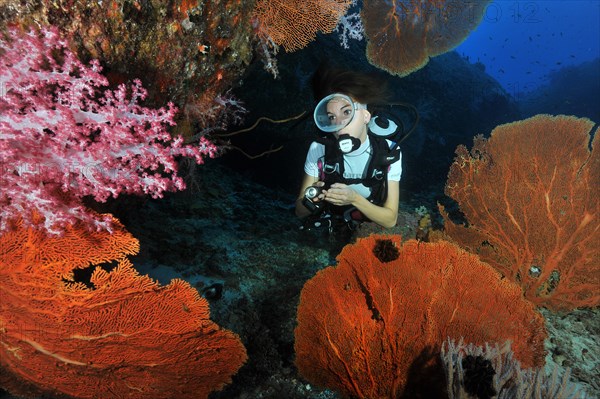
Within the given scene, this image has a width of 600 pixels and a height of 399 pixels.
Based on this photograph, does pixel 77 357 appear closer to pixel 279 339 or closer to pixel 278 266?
pixel 279 339

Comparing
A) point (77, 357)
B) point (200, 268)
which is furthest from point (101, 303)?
point (200, 268)

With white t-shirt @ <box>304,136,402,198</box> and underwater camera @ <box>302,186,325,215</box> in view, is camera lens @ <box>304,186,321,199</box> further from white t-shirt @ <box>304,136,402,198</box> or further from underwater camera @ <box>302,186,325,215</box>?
white t-shirt @ <box>304,136,402,198</box>

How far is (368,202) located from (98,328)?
8.32 ft

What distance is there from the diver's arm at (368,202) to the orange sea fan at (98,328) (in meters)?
1.52

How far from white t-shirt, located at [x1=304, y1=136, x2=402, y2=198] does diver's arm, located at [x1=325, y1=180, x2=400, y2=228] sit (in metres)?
0.17

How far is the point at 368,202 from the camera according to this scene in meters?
3.29

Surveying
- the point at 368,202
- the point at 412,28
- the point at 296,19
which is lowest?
the point at 368,202

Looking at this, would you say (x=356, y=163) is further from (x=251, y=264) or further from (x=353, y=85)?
(x=251, y=264)

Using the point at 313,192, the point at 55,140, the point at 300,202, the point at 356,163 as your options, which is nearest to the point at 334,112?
the point at 356,163

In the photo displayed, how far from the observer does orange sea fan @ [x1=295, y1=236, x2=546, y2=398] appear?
2.76 metres

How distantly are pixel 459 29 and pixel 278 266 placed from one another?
19.8 feet

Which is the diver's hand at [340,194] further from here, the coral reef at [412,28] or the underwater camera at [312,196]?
the coral reef at [412,28]

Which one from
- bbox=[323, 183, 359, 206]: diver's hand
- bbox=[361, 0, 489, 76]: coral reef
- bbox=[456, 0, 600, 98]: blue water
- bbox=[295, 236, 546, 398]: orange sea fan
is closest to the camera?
bbox=[295, 236, 546, 398]: orange sea fan

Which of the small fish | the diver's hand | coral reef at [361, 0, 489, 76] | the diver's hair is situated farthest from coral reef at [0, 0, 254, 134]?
coral reef at [361, 0, 489, 76]
